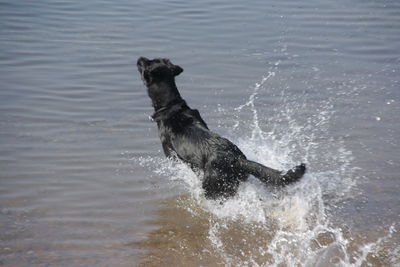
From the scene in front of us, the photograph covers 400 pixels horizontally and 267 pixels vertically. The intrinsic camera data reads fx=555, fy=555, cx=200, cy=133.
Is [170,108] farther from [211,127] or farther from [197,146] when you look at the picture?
[211,127]

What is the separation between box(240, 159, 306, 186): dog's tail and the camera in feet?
17.0

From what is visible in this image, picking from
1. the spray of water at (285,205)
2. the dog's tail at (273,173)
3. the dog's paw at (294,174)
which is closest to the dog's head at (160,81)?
the spray of water at (285,205)

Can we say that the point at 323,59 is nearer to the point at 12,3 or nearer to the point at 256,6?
the point at 256,6

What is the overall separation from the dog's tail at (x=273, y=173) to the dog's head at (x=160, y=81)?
1.25 m

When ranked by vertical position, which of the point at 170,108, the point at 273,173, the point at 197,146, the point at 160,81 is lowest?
the point at 273,173

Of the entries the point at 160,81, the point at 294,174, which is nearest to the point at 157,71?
the point at 160,81

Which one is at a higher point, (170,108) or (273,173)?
(170,108)

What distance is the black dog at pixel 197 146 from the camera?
18.0 feet

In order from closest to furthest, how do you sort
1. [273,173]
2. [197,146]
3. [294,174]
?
1. [294,174]
2. [273,173]
3. [197,146]

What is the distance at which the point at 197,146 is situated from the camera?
5.74 m

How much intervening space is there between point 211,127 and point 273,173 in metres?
2.36

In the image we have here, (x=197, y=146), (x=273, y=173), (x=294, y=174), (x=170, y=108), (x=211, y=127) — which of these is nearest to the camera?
(x=294, y=174)

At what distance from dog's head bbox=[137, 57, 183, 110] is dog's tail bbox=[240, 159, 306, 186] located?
4.09 feet

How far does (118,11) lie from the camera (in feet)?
44.1
